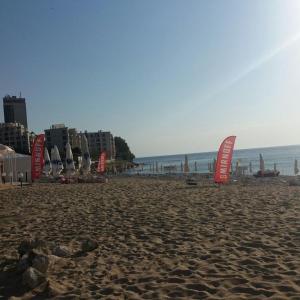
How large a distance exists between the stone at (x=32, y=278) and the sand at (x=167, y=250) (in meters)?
0.10

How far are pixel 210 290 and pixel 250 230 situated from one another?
3.14m

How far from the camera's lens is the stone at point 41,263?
17.6ft

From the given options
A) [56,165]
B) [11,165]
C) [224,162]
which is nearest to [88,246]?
[224,162]

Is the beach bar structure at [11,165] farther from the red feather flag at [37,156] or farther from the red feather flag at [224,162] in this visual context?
the red feather flag at [224,162]

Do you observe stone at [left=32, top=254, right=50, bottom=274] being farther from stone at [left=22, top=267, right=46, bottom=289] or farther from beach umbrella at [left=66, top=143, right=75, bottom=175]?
beach umbrella at [left=66, top=143, right=75, bottom=175]

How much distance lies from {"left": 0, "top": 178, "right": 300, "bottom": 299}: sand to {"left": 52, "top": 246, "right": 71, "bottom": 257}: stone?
0.18 m

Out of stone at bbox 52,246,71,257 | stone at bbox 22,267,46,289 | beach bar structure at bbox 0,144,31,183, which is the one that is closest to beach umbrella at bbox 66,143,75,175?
beach bar structure at bbox 0,144,31,183

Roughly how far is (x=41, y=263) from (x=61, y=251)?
89 cm

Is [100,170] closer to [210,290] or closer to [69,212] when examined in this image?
[69,212]

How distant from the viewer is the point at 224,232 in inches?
292

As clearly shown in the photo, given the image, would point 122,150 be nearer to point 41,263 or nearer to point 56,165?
point 56,165

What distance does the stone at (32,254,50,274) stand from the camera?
212 inches

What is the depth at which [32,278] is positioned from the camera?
5.07 meters

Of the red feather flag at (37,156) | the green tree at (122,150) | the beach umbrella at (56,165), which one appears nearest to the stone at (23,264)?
the red feather flag at (37,156)
